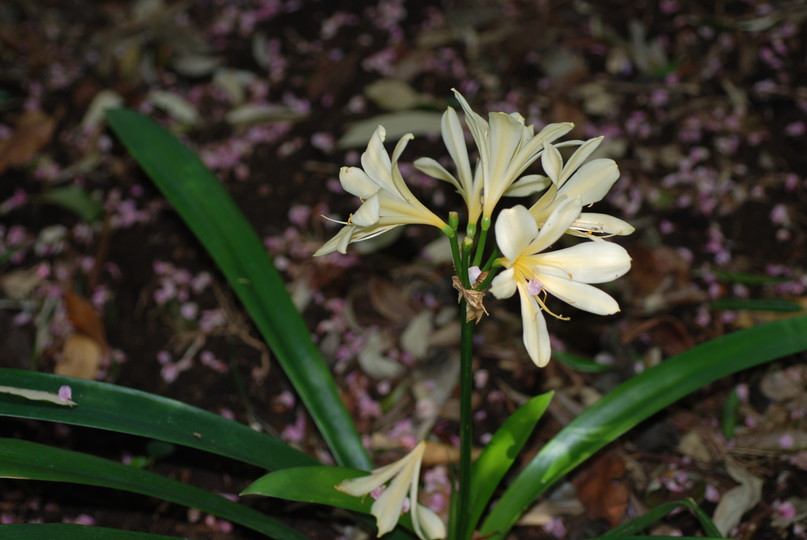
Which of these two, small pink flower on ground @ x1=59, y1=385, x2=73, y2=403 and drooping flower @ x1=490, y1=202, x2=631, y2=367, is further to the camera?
small pink flower on ground @ x1=59, y1=385, x2=73, y2=403

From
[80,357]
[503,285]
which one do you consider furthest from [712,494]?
[80,357]

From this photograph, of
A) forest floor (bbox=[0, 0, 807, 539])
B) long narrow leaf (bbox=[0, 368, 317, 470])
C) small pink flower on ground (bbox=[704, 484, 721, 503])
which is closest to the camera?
long narrow leaf (bbox=[0, 368, 317, 470])

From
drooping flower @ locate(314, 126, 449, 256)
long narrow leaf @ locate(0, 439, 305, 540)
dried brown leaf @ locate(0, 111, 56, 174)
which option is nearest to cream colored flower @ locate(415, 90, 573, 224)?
drooping flower @ locate(314, 126, 449, 256)

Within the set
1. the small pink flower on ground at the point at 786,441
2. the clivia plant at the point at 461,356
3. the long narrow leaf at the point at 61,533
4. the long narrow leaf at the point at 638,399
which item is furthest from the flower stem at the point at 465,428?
the small pink flower on ground at the point at 786,441

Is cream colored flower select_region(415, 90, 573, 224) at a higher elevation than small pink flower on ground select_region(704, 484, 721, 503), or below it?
higher

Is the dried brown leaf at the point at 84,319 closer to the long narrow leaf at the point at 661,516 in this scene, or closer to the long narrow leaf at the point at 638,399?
the long narrow leaf at the point at 638,399

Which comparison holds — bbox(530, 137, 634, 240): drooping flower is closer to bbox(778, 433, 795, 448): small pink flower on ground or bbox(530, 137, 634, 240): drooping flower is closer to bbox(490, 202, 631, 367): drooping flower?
bbox(490, 202, 631, 367): drooping flower

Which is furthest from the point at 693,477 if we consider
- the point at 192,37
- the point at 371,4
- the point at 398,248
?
the point at 192,37

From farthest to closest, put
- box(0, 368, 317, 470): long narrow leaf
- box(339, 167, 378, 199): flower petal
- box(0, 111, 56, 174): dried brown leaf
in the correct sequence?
box(0, 111, 56, 174): dried brown leaf < box(0, 368, 317, 470): long narrow leaf < box(339, 167, 378, 199): flower petal

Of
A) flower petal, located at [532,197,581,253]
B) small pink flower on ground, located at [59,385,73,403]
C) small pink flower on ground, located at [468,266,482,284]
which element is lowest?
flower petal, located at [532,197,581,253]
